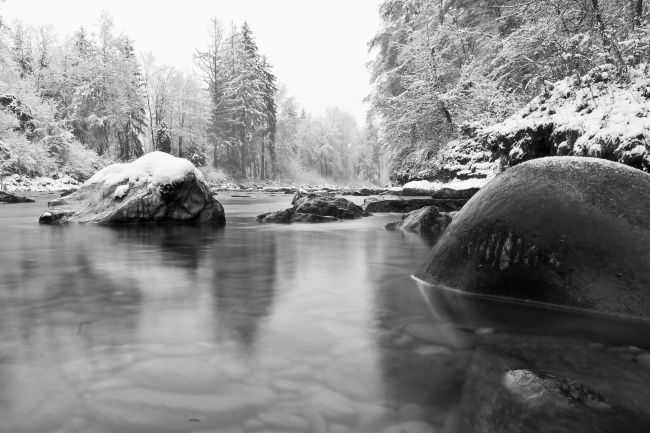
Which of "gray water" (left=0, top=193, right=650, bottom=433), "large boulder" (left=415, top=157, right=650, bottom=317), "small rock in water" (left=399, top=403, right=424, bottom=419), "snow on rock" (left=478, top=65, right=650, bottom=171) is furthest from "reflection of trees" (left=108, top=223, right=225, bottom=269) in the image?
"snow on rock" (left=478, top=65, right=650, bottom=171)

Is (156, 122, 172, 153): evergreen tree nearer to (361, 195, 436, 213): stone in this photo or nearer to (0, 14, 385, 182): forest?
(0, 14, 385, 182): forest

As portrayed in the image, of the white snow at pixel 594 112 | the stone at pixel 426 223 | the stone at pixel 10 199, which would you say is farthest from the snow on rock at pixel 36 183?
the white snow at pixel 594 112

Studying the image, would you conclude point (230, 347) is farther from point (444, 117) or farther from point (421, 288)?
point (444, 117)

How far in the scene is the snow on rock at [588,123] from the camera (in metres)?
5.38

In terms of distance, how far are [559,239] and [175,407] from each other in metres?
2.41

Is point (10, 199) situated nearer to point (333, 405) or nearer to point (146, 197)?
point (146, 197)

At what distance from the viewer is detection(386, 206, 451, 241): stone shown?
7469 mm

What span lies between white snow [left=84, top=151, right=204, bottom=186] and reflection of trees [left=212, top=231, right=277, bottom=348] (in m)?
2.79

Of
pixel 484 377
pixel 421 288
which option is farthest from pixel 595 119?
pixel 484 377

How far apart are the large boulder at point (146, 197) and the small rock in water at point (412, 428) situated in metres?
7.39

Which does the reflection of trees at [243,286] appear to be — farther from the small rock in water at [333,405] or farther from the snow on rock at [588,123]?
the snow on rock at [588,123]

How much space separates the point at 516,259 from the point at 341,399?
1.82 meters

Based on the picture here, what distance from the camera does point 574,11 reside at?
9.36 metres

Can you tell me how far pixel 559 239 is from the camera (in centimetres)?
264
